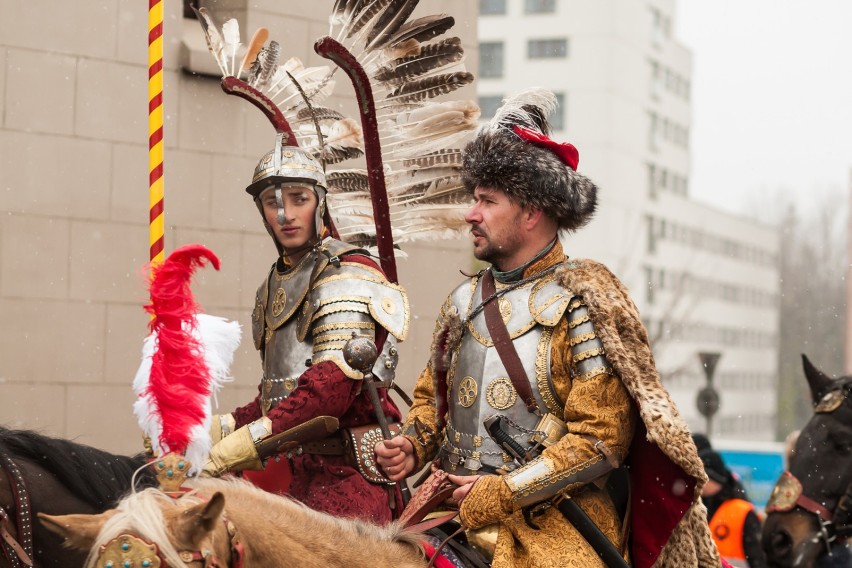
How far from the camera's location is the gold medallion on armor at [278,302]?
5.80m

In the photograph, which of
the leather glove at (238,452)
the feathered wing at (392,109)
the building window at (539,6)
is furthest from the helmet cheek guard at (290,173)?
the building window at (539,6)

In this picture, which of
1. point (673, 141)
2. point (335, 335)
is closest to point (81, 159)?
point (335, 335)

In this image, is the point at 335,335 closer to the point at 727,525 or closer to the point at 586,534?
the point at 586,534

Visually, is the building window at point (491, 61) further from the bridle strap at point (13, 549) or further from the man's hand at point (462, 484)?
the man's hand at point (462, 484)

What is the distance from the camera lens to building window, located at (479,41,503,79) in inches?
2069

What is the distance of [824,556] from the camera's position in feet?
25.0

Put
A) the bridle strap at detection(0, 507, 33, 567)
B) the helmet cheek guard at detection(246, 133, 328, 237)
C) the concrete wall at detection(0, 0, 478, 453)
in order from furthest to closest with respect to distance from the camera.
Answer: the concrete wall at detection(0, 0, 478, 453) < the helmet cheek guard at detection(246, 133, 328, 237) < the bridle strap at detection(0, 507, 33, 567)

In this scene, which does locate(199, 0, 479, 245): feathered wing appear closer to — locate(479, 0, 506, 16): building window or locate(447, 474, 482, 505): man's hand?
locate(447, 474, 482, 505): man's hand

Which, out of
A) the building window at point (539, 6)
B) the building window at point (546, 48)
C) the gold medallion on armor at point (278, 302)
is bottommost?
the gold medallion on armor at point (278, 302)

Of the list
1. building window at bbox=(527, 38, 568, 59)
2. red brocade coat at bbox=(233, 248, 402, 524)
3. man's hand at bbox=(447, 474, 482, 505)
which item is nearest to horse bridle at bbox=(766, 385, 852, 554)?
red brocade coat at bbox=(233, 248, 402, 524)

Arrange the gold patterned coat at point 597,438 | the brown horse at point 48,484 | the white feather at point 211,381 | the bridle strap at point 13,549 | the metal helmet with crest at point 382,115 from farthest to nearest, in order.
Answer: the metal helmet with crest at point 382,115 → the brown horse at point 48,484 → the bridle strap at point 13,549 → the white feather at point 211,381 → the gold patterned coat at point 597,438

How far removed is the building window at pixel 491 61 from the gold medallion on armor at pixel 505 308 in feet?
158

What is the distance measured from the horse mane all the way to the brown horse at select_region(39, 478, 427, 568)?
1.44 m

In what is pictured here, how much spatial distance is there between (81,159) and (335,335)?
4406 millimetres
